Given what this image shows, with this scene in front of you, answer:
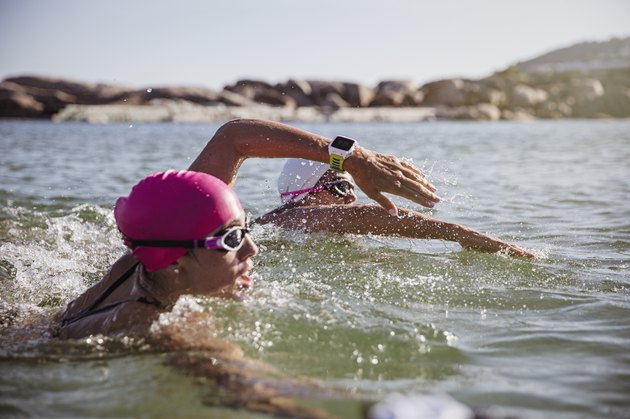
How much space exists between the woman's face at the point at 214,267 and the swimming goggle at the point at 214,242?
0.11 ft

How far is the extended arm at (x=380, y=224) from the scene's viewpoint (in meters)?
5.89

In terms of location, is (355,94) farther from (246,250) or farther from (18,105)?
(246,250)

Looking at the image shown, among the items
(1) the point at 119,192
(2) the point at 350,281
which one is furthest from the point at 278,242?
(1) the point at 119,192

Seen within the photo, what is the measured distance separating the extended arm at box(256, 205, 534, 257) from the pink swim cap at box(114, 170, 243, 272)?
2.75 metres

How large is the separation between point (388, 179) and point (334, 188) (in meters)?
3.08

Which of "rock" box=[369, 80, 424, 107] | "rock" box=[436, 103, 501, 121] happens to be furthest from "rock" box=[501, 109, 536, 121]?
"rock" box=[369, 80, 424, 107]

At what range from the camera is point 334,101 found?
77875mm

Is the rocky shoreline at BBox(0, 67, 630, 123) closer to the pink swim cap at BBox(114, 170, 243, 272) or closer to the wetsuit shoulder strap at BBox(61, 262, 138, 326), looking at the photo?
the wetsuit shoulder strap at BBox(61, 262, 138, 326)

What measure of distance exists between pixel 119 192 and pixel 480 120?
64.3 m

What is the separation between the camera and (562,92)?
82.2 m

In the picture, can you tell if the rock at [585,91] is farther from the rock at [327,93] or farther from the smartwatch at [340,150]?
the smartwatch at [340,150]

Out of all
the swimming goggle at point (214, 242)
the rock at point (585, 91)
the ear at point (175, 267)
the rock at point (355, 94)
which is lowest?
the ear at point (175, 267)

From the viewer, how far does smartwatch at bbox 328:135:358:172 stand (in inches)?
173

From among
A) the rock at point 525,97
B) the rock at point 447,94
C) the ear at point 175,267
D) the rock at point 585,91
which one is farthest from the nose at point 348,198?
the rock at point 585,91
